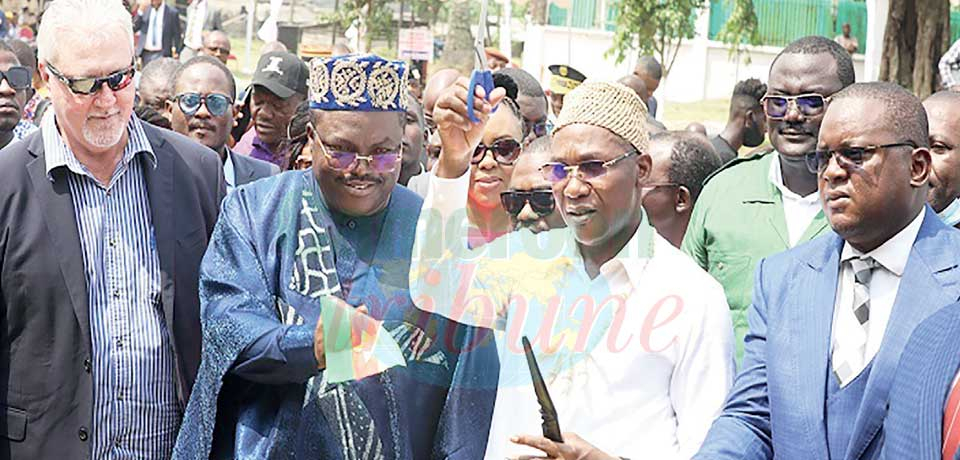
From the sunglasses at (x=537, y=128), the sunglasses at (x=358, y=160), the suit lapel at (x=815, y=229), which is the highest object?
the sunglasses at (x=358, y=160)

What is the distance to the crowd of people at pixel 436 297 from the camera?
3.57 meters

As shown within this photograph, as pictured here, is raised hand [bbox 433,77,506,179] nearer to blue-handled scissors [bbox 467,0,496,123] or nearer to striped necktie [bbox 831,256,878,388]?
blue-handled scissors [bbox 467,0,496,123]

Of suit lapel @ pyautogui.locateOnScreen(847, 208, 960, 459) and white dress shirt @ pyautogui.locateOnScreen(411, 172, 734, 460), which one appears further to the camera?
white dress shirt @ pyautogui.locateOnScreen(411, 172, 734, 460)

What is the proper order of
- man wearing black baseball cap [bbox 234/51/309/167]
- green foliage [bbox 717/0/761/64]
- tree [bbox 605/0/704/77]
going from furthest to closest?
green foliage [bbox 717/0/761/64], tree [bbox 605/0/704/77], man wearing black baseball cap [bbox 234/51/309/167]

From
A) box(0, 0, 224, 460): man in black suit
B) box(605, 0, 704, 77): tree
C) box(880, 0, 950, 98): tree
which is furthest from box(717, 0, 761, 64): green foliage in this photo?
box(0, 0, 224, 460): man in black suit

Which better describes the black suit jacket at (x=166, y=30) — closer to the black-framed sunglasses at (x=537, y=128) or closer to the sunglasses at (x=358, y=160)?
the black-framed sunglasses at (x=537, y=128)

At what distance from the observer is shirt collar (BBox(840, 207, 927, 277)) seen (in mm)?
3633

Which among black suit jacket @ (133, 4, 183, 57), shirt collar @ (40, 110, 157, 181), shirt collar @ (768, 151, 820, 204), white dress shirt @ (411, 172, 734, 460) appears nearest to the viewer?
white dress shirt @ (411, 172, 734, 460)

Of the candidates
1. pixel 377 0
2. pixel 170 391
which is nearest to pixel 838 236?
pixel 170 391

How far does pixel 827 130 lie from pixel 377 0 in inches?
156

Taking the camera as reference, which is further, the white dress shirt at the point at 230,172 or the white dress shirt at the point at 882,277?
the white dress shirt at the point at 230,172

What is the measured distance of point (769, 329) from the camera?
3711mm

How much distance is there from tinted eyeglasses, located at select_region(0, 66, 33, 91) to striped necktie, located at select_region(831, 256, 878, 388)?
4.60m

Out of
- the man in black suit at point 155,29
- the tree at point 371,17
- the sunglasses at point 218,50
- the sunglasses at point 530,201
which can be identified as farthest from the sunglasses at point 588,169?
the man in black suit at point 155,29
